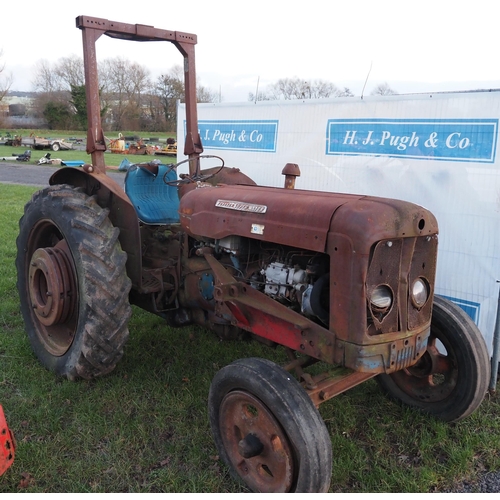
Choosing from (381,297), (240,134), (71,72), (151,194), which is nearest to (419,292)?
(381,297)

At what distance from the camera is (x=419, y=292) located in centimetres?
246

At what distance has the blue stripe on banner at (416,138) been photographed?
3684 mm

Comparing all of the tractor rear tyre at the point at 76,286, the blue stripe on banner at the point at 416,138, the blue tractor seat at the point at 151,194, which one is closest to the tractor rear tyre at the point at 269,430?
the tractor rear tyre at the point at 76,286

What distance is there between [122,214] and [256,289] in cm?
116

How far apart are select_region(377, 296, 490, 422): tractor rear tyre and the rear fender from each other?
184 cm

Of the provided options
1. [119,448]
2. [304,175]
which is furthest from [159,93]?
[119,448]

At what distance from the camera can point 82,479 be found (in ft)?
8.39

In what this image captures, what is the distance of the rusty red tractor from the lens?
2.26 metres

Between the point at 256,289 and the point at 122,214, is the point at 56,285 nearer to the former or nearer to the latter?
the point at 122,214

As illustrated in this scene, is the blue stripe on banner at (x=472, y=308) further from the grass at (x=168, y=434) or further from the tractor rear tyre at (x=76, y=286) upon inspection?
the tractor rear tyre at (x=76, y=286)

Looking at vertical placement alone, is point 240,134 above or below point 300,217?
above

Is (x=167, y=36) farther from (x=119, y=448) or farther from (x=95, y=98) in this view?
(x=119, y=448)

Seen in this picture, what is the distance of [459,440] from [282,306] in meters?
1.37

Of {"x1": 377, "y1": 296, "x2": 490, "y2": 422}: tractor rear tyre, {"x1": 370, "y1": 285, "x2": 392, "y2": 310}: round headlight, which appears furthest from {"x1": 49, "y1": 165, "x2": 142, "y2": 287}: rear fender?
{"x1": 377, "y1": 296, "x2": 490, "y2": 422}: tractor rear tyre
